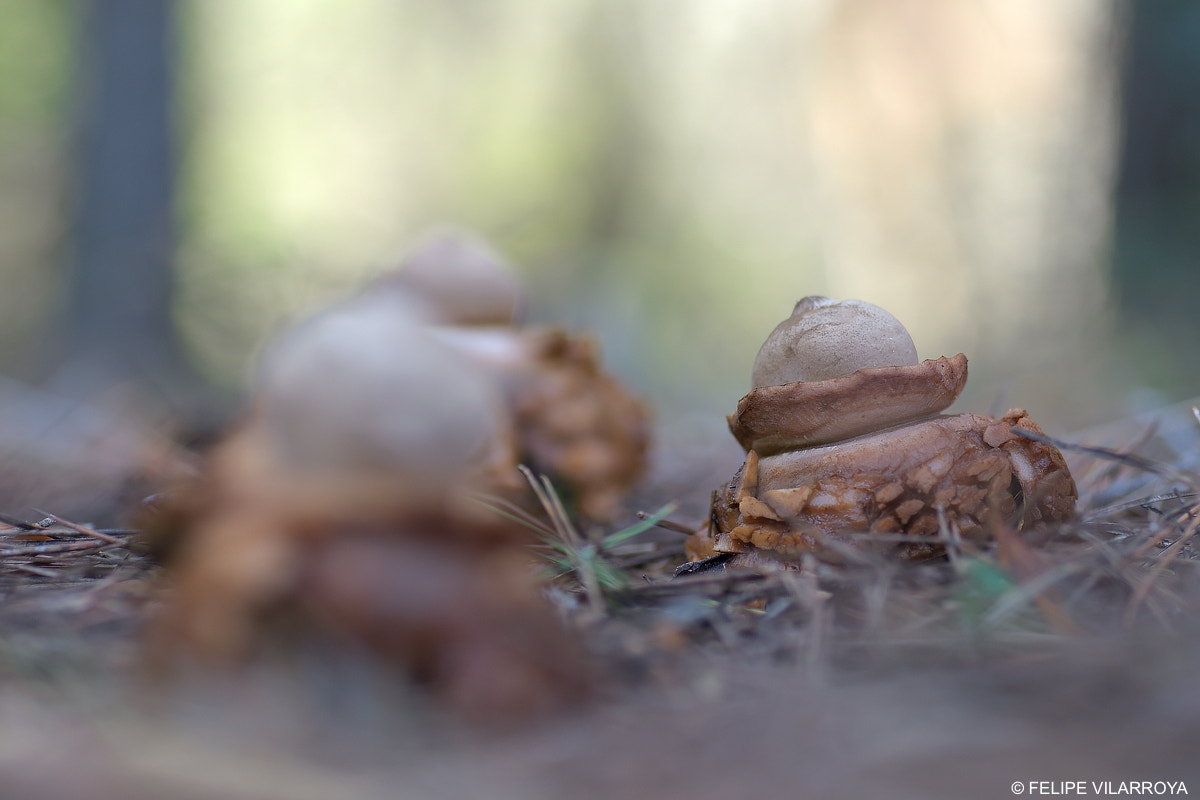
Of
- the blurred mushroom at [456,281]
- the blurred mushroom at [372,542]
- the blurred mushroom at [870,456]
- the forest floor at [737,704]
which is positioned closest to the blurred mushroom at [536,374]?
the blurred mushroom at [456,281]

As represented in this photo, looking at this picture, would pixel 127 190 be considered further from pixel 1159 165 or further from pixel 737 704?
pixel 1159 165

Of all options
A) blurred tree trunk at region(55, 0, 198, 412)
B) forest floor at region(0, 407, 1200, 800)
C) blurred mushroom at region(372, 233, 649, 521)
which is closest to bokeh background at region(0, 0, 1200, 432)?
blurred tree trunk at region(55, 0, 198, 412)

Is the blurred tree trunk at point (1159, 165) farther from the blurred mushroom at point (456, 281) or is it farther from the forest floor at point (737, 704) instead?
the forest floor at point (737, 704)

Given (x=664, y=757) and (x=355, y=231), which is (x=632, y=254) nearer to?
(x=355, y=231)

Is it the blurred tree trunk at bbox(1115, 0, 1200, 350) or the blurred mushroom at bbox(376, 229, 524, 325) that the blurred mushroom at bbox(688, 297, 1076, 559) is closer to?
the blurred mushroom at bbox(376, 229, 524, 325)

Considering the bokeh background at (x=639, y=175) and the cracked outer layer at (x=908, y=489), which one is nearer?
the cracked outer layer at (x=908, y=489)

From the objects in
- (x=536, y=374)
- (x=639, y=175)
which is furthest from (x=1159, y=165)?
(x=639, y=175)
